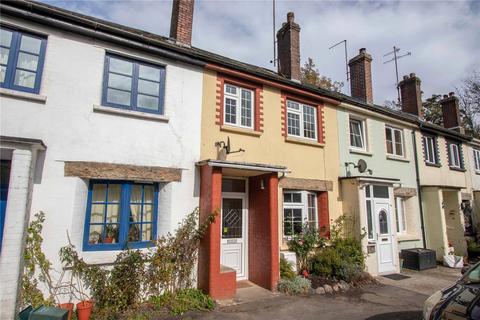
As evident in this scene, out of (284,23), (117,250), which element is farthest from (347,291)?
(284,23)

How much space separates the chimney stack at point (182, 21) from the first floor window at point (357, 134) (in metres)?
7.17

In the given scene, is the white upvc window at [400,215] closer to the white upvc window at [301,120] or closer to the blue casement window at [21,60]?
the white upvc window at [301,120]

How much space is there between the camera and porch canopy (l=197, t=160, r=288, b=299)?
7.09 meters

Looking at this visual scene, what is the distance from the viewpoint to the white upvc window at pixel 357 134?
1189 cm

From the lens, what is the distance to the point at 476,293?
4.07 metres

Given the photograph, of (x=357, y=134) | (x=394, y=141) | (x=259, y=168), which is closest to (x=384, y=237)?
(x=357, y=134)

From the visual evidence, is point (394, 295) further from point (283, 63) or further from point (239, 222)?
point (283, 63)

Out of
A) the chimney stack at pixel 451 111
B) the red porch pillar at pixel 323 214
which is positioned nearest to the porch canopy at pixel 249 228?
the red porch pillar at pixel 323 214

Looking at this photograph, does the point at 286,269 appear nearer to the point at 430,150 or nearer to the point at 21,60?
the point at 21,60

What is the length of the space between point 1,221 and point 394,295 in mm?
9377

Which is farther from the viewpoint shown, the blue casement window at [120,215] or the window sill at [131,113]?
the window sill at [131,113]

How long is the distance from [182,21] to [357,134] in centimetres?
795

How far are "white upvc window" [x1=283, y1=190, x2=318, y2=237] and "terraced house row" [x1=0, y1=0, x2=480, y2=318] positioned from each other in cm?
4

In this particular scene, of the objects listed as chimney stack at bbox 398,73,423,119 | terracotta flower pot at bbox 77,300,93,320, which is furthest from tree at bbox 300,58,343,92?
terracotta flower pot at bbox 77,300,93,320
